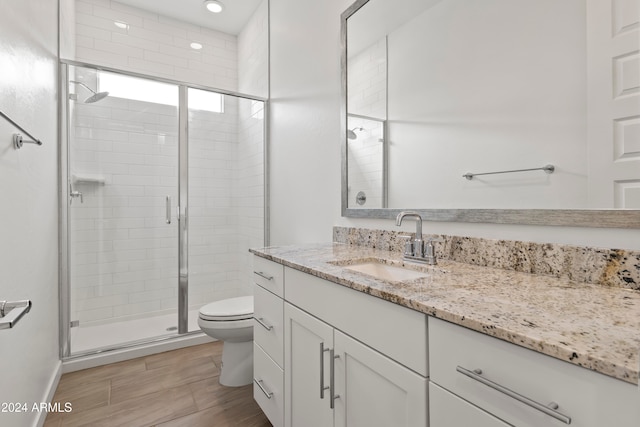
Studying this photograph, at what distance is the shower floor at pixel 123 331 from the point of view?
7.50ft

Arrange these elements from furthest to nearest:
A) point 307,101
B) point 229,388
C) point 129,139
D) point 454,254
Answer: point 129,139
point 307,101
point 229,388
point 454,254

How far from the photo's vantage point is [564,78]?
37.9 inches

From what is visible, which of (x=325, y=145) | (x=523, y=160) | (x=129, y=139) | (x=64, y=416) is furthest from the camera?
(x=129, y=139)

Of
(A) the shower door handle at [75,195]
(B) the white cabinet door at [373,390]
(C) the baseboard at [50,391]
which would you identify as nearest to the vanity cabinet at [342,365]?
(B) the white cabinet door at [373,390]

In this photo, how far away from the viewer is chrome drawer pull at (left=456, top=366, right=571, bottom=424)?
1.65ft

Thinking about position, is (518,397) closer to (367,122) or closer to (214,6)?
(367,122)

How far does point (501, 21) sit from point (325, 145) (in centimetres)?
114

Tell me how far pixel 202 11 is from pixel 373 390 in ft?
11.7

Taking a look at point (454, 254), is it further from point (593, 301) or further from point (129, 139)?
point (129, 139)

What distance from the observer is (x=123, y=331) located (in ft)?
8.36

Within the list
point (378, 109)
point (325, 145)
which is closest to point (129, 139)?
point (325, 145)

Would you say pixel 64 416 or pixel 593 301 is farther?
pixel 64 416

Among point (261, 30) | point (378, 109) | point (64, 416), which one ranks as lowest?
point (64, 416)

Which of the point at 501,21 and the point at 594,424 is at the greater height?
the point at 501,21
